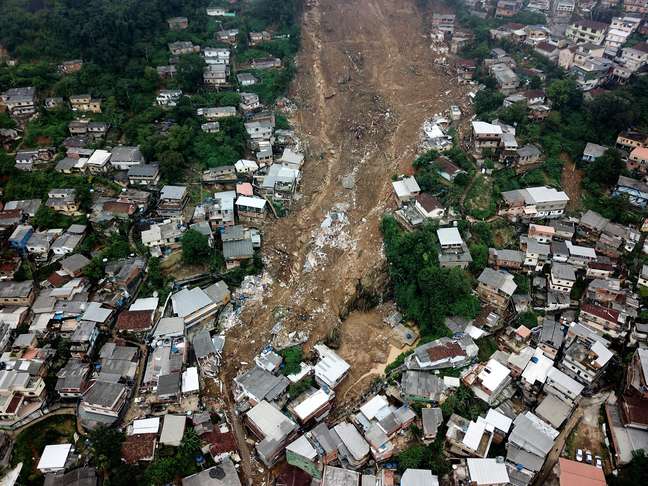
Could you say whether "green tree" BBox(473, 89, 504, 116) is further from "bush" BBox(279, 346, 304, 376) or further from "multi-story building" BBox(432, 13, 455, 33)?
"bush" BBox(279, 346, 304, 376)

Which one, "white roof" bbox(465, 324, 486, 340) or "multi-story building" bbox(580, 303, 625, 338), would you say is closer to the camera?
"multi-story building" bbox(580, 303, 625, 338)

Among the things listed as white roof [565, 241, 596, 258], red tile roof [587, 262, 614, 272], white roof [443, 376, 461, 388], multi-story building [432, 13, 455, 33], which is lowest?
white roof [443, 376, 461, 388]

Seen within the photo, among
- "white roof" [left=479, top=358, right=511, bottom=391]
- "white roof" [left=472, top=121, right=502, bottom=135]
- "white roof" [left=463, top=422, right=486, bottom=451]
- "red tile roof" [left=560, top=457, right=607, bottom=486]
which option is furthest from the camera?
"white roof" [left=472, top=121, right=502, bottom=135]

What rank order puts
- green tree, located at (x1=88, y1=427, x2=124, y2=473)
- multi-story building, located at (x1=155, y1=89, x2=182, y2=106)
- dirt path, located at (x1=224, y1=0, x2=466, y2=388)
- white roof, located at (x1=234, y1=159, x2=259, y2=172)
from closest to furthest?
green tree, located at (x1=88, y1=427, x2=124, y2=473)
dirt path, located at (x1=224, y1=0, x2=466, y2=388)
white roof, located at (x1=234, y1=159, x2=259, y2=172)
multi-story building, located at (x1=155, y1=89, x2=182, y2=106)

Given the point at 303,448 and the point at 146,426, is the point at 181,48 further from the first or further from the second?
the point at 303,448

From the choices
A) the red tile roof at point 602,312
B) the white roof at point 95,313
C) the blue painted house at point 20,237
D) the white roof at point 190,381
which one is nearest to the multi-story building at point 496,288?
the red tile roof at point 602,312

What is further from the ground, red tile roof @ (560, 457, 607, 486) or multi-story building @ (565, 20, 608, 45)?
multi-story building @ (565, 20, 608, 45)

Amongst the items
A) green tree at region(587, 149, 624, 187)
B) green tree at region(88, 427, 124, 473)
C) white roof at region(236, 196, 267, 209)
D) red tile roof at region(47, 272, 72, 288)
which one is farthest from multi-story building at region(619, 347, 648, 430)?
red tile roof at region(47, 272, 72, 288)
